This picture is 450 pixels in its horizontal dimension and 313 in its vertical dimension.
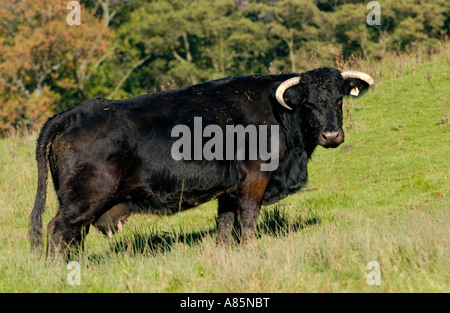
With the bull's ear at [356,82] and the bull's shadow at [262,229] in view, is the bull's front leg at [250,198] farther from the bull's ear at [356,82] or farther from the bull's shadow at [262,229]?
the bull's ear at [356,82]

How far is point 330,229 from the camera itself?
634 cm

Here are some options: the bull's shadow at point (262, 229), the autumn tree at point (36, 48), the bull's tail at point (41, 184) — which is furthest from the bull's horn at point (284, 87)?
the autumn tree at point (36, 48)

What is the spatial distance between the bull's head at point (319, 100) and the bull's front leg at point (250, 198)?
0.83 meters

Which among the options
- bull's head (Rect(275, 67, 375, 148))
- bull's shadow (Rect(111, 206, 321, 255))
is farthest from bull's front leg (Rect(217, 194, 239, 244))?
bull's head (Rect(275, 67, 375, 148))

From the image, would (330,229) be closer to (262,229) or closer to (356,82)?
(262,229)

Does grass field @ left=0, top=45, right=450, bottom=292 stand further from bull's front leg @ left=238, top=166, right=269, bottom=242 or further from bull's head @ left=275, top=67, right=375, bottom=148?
bull's head @ left=275, top=67, right=375, bottom=148

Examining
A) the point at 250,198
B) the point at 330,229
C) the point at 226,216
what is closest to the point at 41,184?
the point at 226,216

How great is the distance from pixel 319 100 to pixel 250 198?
143 centimetres

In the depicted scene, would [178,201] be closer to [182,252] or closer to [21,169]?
[182,252]

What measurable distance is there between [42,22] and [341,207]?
26.6 meters

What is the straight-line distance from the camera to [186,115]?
20.2ft

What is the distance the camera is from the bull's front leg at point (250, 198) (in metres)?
6.30

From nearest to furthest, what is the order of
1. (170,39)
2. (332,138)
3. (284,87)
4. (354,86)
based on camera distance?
(332,138)
(284,87)
(354,86)
(170,39)

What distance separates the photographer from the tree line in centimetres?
3105
